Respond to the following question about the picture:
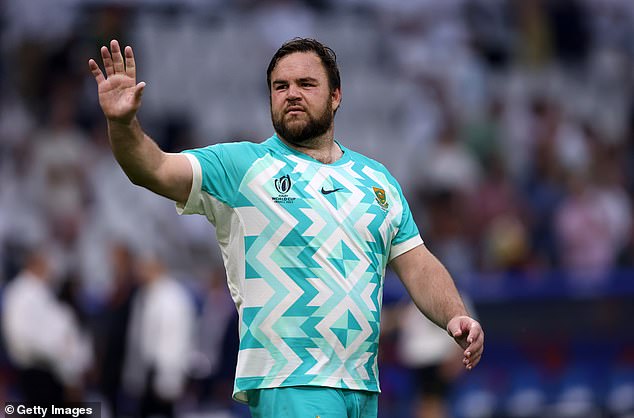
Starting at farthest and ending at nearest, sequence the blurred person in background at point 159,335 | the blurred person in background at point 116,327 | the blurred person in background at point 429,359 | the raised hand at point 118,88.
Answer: the blurred person in background at point 429,359, the blurred person in background at point 116,327, the blurred person in background at point 159,335, the raised hand at point 118,88

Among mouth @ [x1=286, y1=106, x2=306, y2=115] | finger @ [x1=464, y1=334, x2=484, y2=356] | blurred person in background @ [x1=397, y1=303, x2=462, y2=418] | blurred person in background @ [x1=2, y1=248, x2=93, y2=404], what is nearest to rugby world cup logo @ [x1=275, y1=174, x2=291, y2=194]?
mouth @ [x1=286, y1=106, x2=306, y2=115]

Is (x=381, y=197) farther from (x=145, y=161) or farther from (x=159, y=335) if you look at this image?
(x=159, y=335)

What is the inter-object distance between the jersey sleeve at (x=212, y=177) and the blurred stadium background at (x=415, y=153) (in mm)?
6948

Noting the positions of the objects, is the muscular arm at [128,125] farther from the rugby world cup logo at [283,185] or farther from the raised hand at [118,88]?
the rugby world cup logo at [283,185]

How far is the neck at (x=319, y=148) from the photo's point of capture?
5.90m

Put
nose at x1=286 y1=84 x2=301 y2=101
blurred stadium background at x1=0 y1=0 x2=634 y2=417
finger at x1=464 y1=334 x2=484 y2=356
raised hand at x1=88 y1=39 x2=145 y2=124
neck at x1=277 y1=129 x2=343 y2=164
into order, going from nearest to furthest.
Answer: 1. raised hand at x1=88 y1=39 x2=145 y2=124
2. finger at x1=464 y1=334 x2=484 y2=356
3. nose at x1=286 y1=84 x2=301 y2=101
4. neck at x1=277 y1=129 x2=343 y2=164
5. blurred stadium background at x1=0 y1=0 x2=634 y2=417

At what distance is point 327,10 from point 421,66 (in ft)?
4.61

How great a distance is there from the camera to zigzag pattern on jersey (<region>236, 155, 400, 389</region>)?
557cm

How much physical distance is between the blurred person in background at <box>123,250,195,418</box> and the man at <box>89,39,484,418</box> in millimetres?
6642

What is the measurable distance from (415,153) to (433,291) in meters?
10.3

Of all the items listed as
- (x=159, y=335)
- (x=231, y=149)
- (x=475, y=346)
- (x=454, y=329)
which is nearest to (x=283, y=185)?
(x=231, y=149)

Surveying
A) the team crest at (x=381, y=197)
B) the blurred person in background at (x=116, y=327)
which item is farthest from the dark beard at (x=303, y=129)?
the blurred person in background at (x=116, y=327)

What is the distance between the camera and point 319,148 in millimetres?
5938

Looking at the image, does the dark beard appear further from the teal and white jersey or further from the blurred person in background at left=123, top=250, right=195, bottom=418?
the blurred person in background at left=123, top=250, right=195, bottom=418
